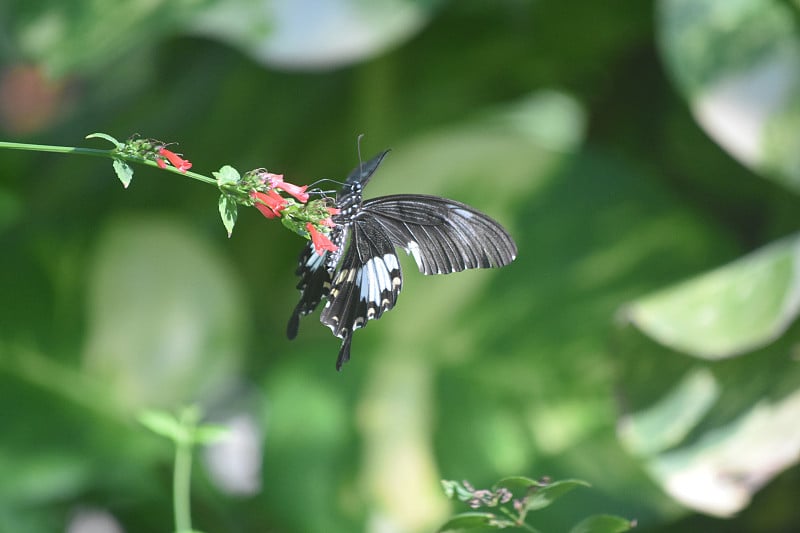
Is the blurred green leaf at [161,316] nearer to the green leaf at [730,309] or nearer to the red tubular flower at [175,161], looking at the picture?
the green leaf at [730,309]

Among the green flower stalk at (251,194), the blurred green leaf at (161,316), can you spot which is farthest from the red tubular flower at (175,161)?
the blurred green leaf at (161,316)

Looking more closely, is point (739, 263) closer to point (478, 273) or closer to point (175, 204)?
point (478, 273)

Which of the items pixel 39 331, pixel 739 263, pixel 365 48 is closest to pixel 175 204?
pixel 39 331

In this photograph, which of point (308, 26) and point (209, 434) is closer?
point (209, 434)

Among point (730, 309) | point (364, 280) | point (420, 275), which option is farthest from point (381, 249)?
point (420, 275)

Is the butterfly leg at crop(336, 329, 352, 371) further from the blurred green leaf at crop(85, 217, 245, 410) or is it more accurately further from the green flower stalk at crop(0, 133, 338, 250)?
the blurred green leaf at crop(85, 217, 245, 410)

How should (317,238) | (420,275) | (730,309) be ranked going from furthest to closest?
(420,275) < (730,309) < (317,238)

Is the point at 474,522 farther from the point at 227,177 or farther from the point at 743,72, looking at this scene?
the point at 743,72

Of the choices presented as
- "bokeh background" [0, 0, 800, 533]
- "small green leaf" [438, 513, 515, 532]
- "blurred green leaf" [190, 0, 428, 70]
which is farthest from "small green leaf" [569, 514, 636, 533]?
"blurred green leaf" [190, 0, 428, 70]
